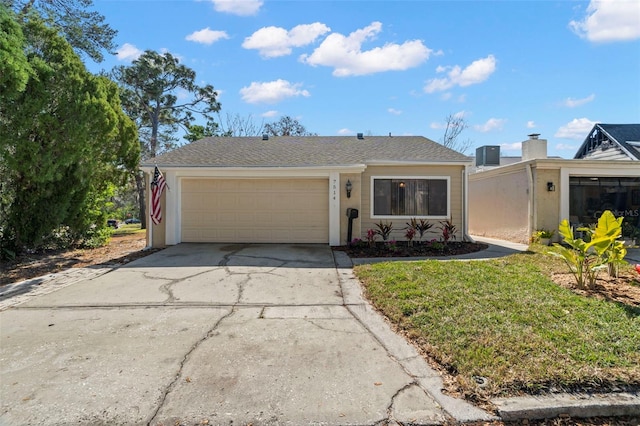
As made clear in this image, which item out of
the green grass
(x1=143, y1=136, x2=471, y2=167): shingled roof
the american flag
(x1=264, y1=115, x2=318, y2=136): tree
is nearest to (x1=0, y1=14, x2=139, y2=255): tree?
the american flag

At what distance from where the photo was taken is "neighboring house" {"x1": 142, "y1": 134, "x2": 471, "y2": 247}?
33.1 ft

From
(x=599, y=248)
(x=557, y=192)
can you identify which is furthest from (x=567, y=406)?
(x=557, y=192)

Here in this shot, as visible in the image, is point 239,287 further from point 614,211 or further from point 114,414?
point 614,211

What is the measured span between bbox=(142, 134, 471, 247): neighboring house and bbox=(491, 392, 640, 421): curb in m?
7.54

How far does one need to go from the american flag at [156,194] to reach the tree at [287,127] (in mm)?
21928

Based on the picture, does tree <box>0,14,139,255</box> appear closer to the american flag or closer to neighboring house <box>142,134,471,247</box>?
the american flag

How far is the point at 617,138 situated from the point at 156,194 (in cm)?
2220

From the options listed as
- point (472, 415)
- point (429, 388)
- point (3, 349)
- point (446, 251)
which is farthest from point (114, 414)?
point (446, 251)

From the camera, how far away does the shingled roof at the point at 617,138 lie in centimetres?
1676

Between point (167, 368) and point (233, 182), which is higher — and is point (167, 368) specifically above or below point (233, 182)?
below

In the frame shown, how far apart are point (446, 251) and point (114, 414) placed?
7983mm

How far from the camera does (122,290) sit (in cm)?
575

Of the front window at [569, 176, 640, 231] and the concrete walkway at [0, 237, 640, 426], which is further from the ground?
the front window at [569, 176, 640, 231]

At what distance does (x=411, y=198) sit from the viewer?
10516 millimetres
